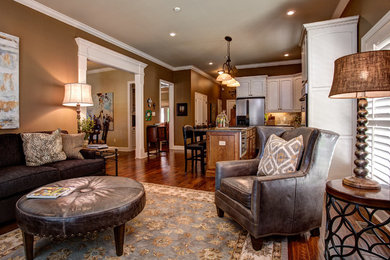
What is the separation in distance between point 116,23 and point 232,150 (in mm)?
3387

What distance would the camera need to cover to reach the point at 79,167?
9.28ft

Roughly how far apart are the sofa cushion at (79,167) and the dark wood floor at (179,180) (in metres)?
0.70

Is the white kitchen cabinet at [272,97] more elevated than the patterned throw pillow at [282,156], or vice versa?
the white kitchen cabinet at [272,97]

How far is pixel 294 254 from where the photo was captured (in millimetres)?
1592

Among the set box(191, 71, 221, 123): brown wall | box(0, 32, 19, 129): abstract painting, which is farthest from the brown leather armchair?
box(191, 71, 221, 123): brown wall

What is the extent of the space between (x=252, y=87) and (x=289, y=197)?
6.08 m

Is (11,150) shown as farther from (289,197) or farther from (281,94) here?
(281,94)

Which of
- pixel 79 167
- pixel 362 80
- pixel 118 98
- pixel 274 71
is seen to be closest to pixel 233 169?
pixel 362 80

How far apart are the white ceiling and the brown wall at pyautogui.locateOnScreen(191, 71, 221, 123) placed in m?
1.83

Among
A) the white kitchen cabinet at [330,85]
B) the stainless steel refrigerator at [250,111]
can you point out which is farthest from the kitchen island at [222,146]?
the stainless steel refrigerator at [250,111]

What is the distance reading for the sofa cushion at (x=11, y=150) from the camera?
2555 millimetres

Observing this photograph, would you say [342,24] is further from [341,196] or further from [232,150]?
[341,196]

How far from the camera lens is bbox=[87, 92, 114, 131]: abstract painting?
7508mm

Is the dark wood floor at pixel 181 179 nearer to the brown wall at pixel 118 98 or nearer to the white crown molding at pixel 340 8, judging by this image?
the brown wall at pixel 118 98
